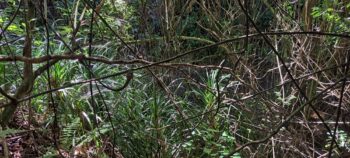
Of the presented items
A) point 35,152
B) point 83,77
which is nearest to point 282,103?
point 83,77

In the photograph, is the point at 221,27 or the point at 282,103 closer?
the point at 282,103

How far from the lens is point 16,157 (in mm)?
3178

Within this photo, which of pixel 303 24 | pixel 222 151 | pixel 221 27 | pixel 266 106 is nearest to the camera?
pixel 222 151

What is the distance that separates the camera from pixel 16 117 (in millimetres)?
3445

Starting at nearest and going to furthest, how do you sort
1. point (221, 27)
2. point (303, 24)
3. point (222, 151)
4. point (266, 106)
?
1. point (222, 151)
2. point (266, 106)
3. point (303, 24)
4. point (221, 27)

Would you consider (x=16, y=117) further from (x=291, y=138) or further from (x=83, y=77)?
(x=291, y=138)

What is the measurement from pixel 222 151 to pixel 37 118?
1446 millimetres

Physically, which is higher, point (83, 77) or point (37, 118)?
point (83, 77)

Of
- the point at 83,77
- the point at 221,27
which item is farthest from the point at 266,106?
the point at 83,77

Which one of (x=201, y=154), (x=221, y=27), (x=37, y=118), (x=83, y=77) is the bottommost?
(x=201, y=154)

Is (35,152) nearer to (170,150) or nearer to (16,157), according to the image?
(16,157)

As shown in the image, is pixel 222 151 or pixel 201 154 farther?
pixel 201 154

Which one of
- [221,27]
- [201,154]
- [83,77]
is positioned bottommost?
[201,154]

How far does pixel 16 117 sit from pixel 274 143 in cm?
195
